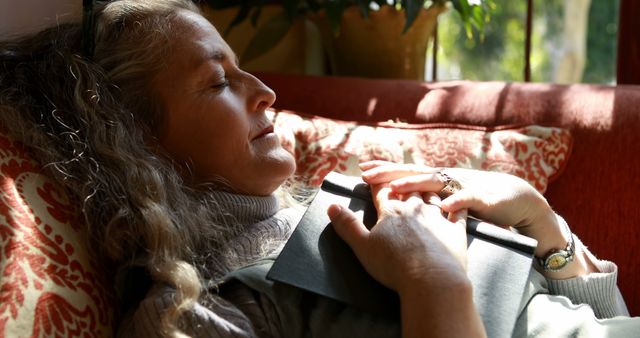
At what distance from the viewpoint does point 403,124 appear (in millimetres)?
1590

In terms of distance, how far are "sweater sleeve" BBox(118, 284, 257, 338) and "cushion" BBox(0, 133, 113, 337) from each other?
0.24 ft

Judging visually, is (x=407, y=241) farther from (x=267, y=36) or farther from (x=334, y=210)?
(x=267, y=36)

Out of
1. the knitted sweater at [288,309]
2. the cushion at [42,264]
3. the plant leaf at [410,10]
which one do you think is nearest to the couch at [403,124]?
the cushion at [42,264]

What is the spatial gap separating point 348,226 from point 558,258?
373 mm

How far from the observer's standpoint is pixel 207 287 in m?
1.01

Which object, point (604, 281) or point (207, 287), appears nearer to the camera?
point (207, 287)

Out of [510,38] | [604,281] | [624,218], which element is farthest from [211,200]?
[510,38]

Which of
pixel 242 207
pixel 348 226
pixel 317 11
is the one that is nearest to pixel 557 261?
pixel 348 226

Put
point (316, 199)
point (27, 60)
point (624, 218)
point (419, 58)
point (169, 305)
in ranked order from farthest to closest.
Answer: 1. point (419, 58)
2. point (624, 218)
3. point (27, 60)
4. point (316, 199)
5. point (169, 305)

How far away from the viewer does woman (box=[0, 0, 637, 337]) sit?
96 cm

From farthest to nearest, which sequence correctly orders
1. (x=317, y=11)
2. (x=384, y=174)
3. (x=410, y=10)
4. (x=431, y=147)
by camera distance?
(x=317, y=11)
(x=410, y=10)
(x=431, y=147)
(x=384, y=174)

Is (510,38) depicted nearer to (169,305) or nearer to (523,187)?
(523,187)

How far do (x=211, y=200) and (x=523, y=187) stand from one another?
0.47m

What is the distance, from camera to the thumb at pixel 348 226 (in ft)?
3.34
